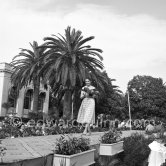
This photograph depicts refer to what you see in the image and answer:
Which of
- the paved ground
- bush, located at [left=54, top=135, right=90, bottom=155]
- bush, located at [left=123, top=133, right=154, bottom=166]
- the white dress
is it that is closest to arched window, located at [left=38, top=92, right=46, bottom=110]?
the white dress

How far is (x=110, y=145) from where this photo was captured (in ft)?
25.7

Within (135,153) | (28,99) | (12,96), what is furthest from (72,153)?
(28,99)

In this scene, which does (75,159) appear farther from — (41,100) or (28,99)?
(41,100)

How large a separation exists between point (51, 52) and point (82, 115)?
13.3 m

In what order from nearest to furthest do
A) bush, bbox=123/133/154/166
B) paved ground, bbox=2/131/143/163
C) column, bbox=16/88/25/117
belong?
paved ground, bbox=2/131/143/163, bush, bbox=123/133/154/166, column, bbox=16/88/25/117

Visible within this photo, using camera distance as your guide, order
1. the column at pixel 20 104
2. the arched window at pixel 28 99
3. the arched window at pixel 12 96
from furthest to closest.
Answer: the arched window at pixel 28 99
the column at pixel 20 104
the arched window at pixel 12 96

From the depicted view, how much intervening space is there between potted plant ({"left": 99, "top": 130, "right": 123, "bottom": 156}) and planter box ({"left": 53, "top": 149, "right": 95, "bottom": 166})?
4.74 feet

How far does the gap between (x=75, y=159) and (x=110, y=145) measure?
2.47 m

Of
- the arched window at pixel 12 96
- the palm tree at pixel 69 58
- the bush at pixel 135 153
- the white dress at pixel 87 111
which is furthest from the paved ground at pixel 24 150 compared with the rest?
the arched window at pixel 12 96

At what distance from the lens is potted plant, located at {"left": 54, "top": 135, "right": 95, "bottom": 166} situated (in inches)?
208

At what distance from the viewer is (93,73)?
23266mm

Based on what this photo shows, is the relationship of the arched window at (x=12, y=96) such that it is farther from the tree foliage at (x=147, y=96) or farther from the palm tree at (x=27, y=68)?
the tree foliage at (x=147, y=96)

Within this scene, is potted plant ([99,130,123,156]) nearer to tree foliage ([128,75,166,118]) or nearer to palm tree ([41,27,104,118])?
palm tree ([41,27,104,118])

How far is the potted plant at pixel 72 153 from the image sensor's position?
5.29 metres
